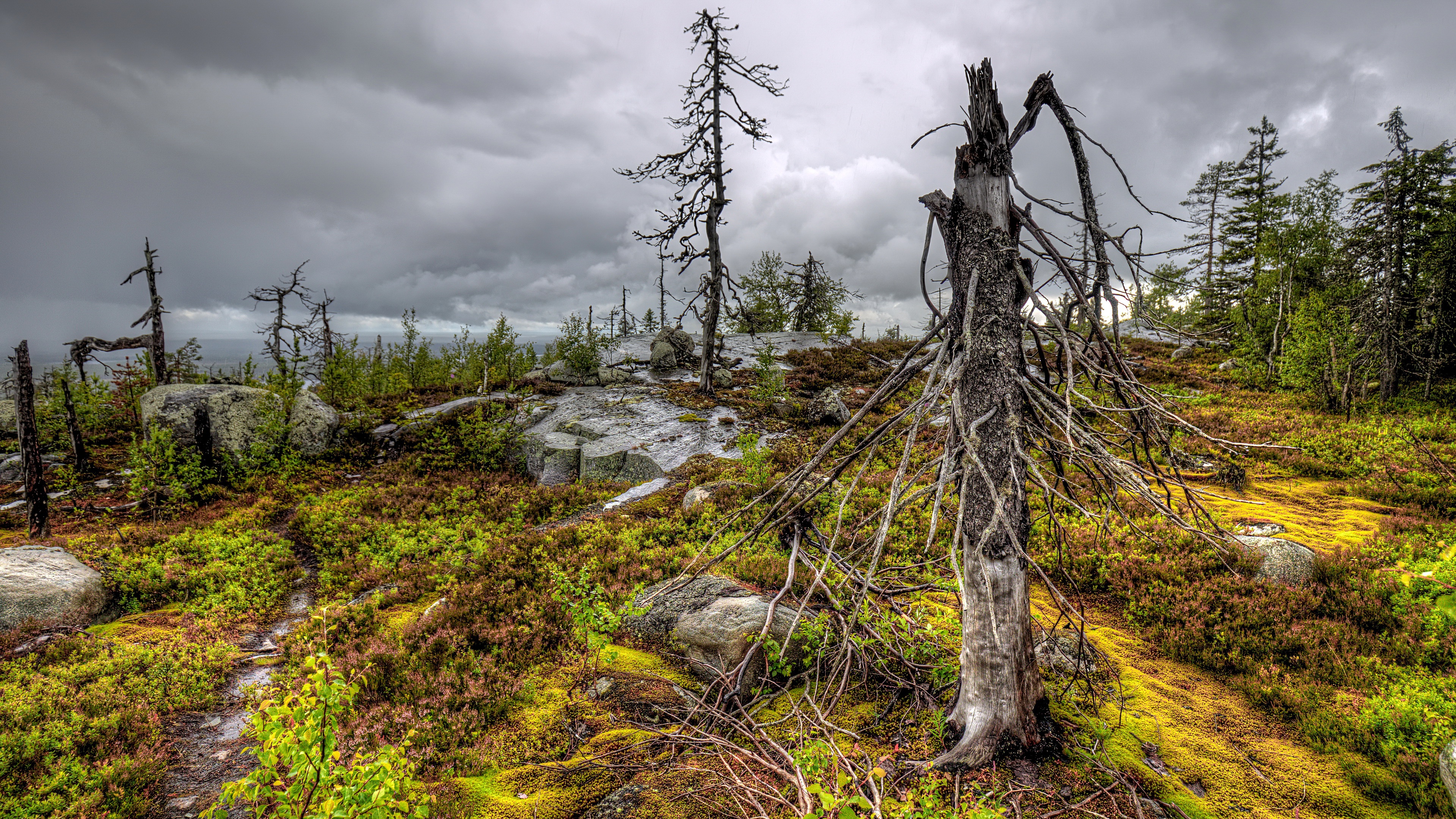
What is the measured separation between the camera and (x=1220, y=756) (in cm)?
452

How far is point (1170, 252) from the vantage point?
127 inches

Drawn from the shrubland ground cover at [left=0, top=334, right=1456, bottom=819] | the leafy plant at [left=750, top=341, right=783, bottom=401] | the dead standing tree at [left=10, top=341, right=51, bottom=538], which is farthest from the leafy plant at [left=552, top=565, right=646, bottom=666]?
the leafy plant at [left=750, top=341, right=783, bottom=401]

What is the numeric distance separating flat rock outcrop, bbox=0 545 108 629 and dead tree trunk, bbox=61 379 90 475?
736 cm

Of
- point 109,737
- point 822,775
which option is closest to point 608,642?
point 822,775

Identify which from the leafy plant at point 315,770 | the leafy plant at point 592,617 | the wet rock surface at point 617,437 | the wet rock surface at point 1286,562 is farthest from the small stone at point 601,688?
the wet rock surface at point 1286,562

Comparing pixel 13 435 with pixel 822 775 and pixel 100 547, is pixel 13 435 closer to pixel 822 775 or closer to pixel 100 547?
pixel 100 547

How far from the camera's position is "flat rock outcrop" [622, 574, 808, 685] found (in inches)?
222

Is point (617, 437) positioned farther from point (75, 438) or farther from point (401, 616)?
point (75, 438)

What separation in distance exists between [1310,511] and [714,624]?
11.8 meters

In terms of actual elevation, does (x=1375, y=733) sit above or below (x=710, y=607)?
below

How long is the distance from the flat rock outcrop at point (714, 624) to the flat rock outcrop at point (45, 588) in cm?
833

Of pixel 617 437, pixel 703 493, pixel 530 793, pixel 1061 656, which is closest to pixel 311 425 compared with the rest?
pixel 617 437

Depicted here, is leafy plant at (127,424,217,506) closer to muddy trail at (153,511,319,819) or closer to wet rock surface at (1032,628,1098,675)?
muddy trail at (153,511,319,819)

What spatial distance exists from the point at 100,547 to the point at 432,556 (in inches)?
235
